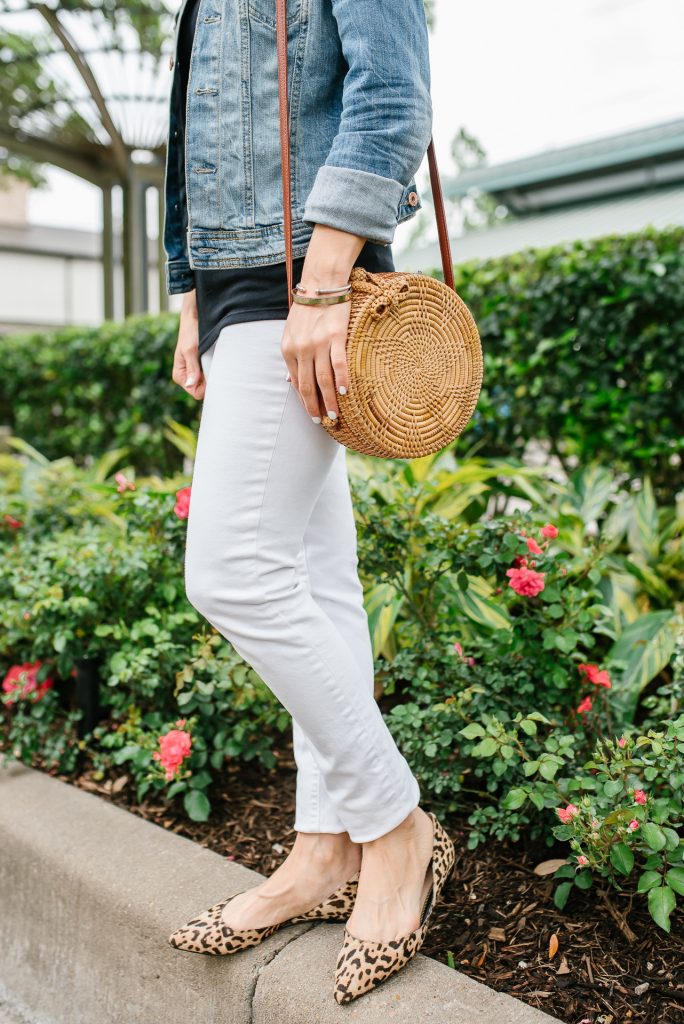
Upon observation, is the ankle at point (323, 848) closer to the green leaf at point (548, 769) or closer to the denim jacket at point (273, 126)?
the green leaf at point (548, 769)

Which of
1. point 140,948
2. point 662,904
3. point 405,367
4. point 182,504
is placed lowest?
point 140,948

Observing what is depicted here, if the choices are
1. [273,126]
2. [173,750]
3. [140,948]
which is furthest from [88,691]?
[273,126]

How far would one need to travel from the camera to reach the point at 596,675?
1.90m

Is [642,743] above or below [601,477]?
below

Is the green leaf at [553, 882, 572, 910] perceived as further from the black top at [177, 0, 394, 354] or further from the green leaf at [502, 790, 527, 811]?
the black top at [177, 0, 394, 354]

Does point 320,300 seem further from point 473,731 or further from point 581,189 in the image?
point 581,189

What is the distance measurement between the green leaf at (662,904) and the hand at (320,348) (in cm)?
91

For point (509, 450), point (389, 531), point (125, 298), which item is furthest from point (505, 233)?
point (389, 531)

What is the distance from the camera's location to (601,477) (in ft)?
9.80

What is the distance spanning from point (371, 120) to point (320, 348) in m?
0.33

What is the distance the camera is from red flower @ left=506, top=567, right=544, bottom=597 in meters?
1.95

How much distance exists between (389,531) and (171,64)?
1.12 meters

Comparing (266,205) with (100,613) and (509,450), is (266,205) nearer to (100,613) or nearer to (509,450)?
(100,613)

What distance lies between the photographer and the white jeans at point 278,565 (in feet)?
4.35
